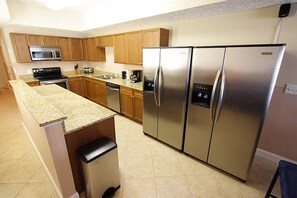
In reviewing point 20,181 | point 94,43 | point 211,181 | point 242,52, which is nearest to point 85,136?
point 20,181

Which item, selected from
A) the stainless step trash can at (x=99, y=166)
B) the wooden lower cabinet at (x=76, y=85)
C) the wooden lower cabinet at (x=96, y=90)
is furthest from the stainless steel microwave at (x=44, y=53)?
the stainless step trash can at (x=99, y=166)

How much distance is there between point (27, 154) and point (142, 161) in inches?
78.2

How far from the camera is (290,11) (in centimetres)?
181

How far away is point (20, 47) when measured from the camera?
12.7 feet

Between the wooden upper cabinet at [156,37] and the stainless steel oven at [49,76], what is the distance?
299 cm

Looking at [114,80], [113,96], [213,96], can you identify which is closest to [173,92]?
[213,96]

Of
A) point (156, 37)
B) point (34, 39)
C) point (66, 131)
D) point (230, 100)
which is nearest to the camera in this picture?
point (66, 131)

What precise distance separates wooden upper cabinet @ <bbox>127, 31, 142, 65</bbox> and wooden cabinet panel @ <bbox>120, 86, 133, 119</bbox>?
0.75 m

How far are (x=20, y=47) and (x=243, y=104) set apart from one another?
215 inches

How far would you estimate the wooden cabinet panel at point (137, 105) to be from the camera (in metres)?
3.15

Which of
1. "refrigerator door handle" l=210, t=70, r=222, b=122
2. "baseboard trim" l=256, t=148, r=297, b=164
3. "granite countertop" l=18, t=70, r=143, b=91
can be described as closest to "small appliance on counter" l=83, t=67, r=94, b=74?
"granite countertop" l=18, t=70, r=143, b=91

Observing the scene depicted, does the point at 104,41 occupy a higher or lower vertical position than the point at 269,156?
higher

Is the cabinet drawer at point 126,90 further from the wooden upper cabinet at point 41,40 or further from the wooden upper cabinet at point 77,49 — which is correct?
the wooden upper cabinet at point 41,40

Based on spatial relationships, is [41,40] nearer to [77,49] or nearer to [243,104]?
[77,49]
